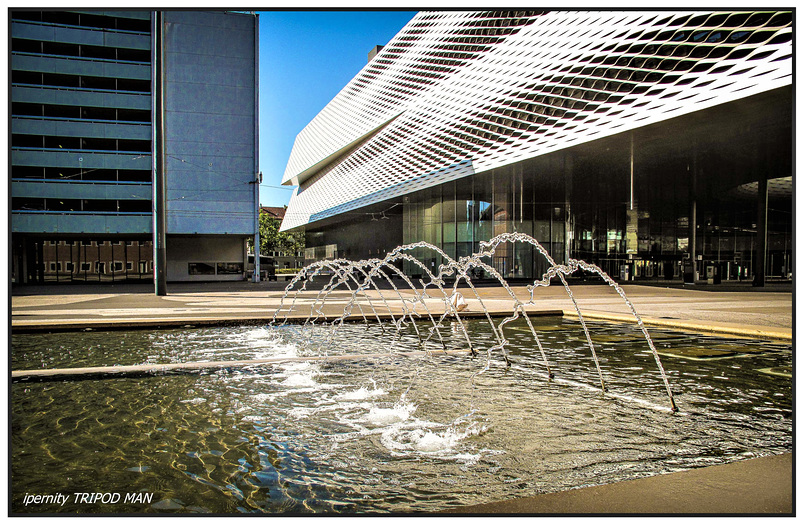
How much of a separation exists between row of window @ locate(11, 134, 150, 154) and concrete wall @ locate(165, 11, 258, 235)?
11.7 ft

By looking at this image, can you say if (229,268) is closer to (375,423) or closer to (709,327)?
(709,327)

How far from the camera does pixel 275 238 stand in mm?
73938

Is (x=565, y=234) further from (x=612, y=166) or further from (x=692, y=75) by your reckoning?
(x=692, y=75)

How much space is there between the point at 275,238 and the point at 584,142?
5866cm

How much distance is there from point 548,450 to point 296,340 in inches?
238

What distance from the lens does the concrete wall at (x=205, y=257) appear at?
134 ft

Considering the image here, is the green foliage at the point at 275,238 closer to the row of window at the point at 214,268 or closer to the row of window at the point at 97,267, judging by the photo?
the row of window at the point at 214,268

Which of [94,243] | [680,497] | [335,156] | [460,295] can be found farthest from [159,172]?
[335,156]

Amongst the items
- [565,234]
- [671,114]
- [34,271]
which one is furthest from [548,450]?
[34,271]

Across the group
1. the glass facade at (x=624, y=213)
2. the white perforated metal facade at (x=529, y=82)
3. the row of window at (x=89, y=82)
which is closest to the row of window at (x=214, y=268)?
the white perforated metal facade at (x=529, y=82)

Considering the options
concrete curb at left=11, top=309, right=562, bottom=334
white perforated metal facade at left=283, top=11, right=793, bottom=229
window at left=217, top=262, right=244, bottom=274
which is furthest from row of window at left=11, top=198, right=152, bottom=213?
concrete curb at left=11, top=309, right=562, bottom=334

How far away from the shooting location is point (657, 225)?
3812cm

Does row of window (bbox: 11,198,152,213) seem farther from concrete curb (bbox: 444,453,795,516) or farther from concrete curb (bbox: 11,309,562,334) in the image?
concrete curb (bbox: 444,453,795,516)

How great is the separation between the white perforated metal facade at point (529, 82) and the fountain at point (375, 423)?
4318 mm
